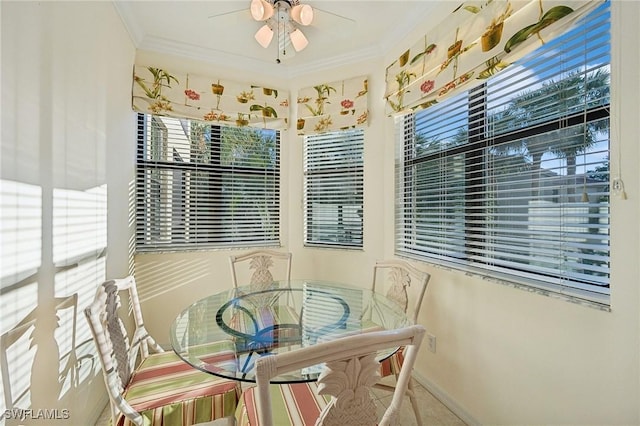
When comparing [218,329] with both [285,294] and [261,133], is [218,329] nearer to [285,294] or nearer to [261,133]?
[285,294]

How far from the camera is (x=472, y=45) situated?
5.40 feet

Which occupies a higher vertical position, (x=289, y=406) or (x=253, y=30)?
(x=253, y=30)

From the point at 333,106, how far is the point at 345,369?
238cm

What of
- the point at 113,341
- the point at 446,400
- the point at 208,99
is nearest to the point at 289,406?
the point at 113,341

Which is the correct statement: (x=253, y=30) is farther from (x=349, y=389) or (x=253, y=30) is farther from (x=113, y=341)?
(x=349, y=389)

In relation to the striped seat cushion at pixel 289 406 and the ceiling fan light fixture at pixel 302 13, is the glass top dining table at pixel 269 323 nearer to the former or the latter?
the striped seat cushion at pixel 289 406

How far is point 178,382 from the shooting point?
4.56 ft

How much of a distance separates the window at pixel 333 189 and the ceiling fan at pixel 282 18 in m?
0.96

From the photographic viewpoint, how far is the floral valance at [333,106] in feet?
8.55

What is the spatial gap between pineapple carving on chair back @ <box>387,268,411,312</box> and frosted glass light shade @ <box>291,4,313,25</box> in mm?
1766

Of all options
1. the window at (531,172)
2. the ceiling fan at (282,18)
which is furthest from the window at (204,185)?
the window at (531,172)

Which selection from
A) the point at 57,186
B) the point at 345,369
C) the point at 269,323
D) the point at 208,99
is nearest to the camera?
the point at 345,369

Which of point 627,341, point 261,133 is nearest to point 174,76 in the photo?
point 261,133

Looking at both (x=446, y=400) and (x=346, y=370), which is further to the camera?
(x=446, y=400)
